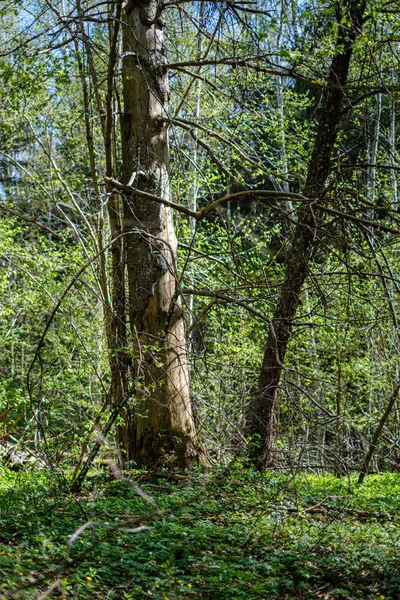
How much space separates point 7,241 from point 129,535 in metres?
7.81

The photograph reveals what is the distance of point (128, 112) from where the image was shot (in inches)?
296

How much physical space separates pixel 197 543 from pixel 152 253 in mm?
3032

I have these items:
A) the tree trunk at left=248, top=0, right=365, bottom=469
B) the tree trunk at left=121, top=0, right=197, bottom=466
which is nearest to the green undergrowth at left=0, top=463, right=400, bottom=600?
the tree trunk at left=121, top=0, right=197, bottom=466

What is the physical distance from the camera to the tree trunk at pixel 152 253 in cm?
720

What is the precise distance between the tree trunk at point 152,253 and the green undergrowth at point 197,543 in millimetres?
497

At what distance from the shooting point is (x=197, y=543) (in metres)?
5.21

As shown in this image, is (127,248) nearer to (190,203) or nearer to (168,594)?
(168,594)

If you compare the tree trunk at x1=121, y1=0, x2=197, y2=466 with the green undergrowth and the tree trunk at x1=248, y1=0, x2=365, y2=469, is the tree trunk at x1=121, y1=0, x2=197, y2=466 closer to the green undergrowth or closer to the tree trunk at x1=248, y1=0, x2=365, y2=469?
the green undergrowth

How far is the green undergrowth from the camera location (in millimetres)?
4227

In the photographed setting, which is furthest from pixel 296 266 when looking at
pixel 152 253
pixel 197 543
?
pixel 197 543

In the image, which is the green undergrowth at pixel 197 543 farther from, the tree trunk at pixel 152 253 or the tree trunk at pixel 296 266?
the tree trunk at pixel 296 266

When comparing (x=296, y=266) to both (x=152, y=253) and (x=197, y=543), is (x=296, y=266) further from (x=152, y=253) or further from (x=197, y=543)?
(x=197, y=543)

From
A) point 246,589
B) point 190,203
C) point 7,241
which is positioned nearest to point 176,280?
point 246,589

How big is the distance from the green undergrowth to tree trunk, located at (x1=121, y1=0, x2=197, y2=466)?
497mm
